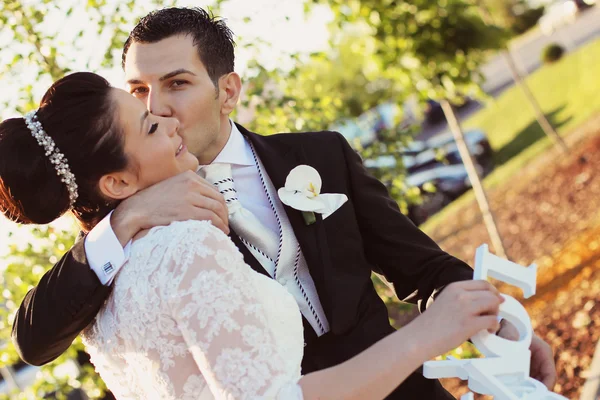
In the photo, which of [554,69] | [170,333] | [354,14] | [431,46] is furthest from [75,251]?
[554,69]

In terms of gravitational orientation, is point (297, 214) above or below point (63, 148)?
below

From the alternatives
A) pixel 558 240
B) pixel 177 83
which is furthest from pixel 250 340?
pixel 558 240

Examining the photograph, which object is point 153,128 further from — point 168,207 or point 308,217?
point 308,217

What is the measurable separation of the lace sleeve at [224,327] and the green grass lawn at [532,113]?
1065 centimetres

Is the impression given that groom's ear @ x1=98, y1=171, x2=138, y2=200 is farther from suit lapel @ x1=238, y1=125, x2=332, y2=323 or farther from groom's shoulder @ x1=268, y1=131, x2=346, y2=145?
groom's shoulder @ x1=268, y1=131, x2=346, y2=145

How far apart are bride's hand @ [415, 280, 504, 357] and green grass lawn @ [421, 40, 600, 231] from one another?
34.1ft

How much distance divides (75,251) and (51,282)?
0.38 feet

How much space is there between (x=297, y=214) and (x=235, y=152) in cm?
41

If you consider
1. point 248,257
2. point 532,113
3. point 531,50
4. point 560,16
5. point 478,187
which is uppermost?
point 248,257

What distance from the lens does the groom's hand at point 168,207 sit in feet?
6.40

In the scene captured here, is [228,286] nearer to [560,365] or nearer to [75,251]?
[75,251]

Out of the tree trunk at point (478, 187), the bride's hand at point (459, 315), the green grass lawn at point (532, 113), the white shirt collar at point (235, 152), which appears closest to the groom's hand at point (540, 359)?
the bride's hand at point (459, 315)

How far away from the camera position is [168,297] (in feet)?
5.73

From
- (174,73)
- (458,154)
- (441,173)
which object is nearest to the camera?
(174,73)
